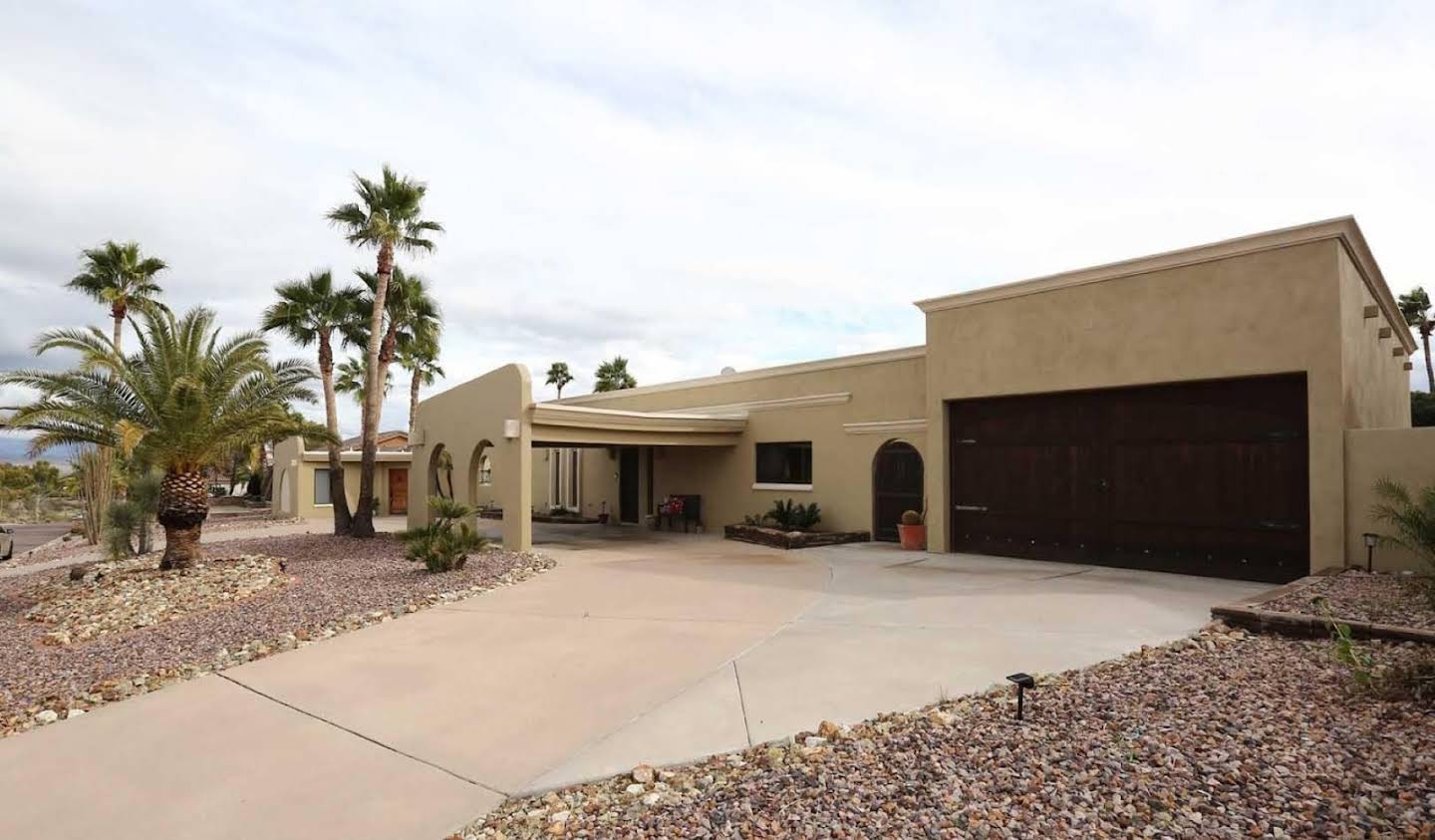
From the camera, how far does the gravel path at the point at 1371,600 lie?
23.6 ft

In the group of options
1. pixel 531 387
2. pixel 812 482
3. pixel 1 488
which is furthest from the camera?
pixel 1 488

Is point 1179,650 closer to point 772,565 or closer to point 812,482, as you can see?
point 772,565

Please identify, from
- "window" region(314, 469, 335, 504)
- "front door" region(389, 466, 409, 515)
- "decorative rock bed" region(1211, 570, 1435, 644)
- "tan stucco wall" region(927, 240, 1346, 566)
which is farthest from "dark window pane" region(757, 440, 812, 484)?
"window" region(314, 469, 335, 504)

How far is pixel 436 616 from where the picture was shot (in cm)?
948

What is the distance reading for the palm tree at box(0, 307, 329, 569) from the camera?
490 inches

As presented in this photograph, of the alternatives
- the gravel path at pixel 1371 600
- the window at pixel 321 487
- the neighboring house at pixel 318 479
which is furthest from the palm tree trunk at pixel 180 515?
the window at pixel 321 487

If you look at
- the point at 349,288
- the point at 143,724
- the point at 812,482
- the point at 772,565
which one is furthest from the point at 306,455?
the point at 143,724

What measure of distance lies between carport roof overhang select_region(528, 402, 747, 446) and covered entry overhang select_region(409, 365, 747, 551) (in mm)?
20

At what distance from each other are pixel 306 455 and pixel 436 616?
23739 mm

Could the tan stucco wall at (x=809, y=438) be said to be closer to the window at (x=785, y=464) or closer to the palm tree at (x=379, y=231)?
the window at (x=785, y=464)

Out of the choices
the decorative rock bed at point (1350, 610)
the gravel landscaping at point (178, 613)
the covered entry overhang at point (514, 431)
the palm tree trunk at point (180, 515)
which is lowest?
the gravel landscaping at point (178, 613)

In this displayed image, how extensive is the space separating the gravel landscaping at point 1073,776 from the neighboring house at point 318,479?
87.3 ft

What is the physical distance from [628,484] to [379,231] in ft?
33.6

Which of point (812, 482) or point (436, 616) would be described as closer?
point (436, 616)
